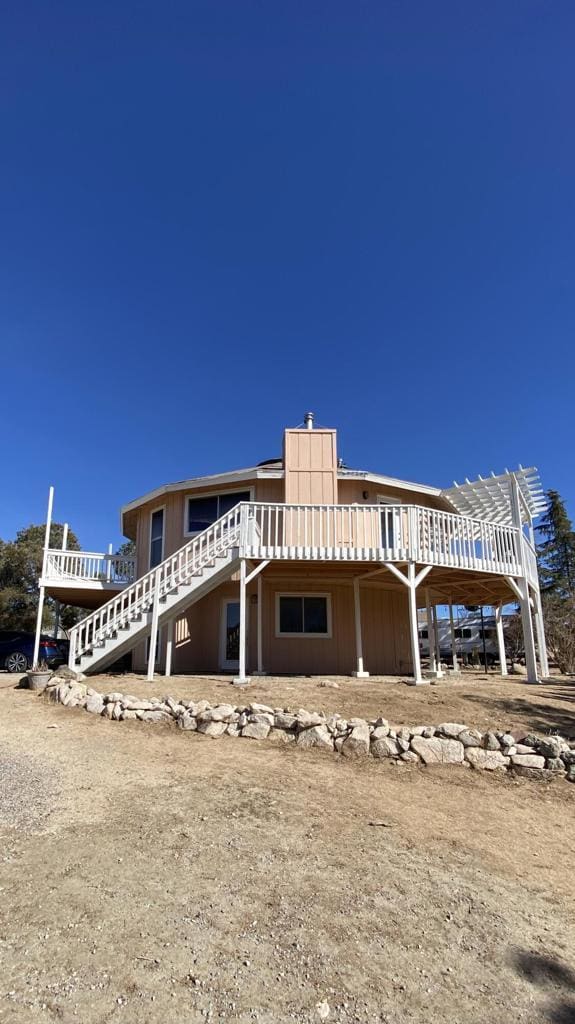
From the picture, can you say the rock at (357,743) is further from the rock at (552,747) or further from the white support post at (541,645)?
the white support post at (541,645)

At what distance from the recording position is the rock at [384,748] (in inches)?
261

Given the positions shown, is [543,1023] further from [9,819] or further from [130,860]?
[9,819]

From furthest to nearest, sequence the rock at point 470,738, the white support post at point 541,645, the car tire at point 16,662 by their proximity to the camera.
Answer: the car tire at point 16,662, the white support post at point 541,645, the rock at point 470,738

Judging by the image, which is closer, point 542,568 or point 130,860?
point 130,860

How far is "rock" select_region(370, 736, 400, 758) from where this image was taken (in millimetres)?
6637

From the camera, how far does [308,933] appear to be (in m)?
3.06

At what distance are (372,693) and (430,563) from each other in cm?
342

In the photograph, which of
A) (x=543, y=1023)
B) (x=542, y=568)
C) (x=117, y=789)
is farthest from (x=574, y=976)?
(x=542, y=568)

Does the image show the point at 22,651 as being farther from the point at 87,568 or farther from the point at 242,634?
the point at 242,634

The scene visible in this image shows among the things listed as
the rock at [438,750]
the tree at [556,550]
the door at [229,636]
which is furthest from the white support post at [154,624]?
the tree at [556,550]

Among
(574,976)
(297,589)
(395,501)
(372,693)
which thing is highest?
(395,501)

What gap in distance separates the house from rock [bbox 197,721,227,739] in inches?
90.8

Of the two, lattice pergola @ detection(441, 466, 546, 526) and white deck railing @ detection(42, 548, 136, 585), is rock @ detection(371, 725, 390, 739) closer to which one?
lattice pergola @ detection(441, 466, 546, 526)

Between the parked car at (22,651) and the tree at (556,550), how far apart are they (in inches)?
1231
